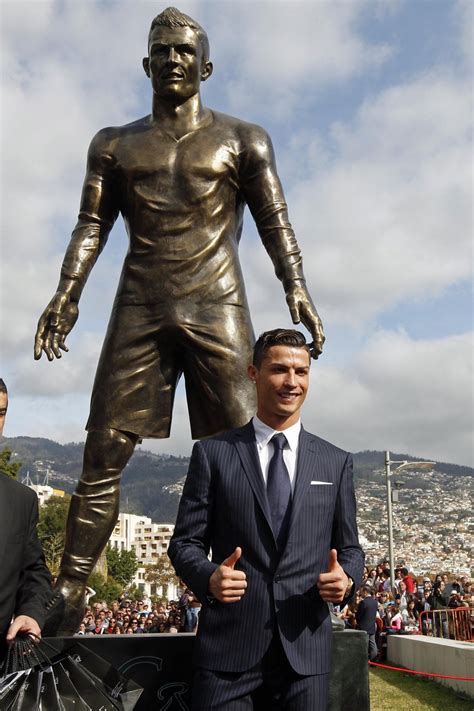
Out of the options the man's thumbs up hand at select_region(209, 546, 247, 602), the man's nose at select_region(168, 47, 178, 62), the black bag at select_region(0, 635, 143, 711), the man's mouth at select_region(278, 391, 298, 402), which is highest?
the man's nose at select_region(168, 47, 178, 62)

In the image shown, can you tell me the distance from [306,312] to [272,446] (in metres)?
1.97

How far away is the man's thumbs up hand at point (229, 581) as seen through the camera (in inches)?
109

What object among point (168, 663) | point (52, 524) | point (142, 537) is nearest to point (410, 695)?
point (168, 663)

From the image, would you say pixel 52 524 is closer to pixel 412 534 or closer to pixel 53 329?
pixel 53 329

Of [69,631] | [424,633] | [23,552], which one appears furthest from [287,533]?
[424,633]

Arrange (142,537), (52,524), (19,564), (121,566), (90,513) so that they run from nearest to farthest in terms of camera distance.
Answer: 1. (19,564)
2. (90,513)
3. (52,524)
4. (121,566)
5. (142,537)

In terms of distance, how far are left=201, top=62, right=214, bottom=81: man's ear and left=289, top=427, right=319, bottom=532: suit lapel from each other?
3.09m

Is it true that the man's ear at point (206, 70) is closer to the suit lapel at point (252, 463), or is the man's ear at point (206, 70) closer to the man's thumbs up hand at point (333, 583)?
the suit lapel at point (252, 463)

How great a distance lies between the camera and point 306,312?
508 cm

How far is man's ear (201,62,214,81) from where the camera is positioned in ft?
18.1

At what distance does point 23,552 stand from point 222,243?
2.65 m

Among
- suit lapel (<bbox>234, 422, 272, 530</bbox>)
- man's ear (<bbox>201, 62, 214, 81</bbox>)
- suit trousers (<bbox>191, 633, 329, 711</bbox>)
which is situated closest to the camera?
suit trousers (<bbox>191, 633, 329, 711</bbox>)

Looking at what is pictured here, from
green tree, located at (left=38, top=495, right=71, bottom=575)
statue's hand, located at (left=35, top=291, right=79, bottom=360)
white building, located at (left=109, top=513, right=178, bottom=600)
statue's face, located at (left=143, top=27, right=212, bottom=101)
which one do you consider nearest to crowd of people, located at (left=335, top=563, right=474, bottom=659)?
statue's hand, located at (left=35, top=291, right=79, bottom=360)

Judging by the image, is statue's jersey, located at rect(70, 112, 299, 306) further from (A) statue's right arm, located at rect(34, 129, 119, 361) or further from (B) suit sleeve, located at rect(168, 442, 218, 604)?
(B) suit sleeve, located at rect(168, 442, 218, 604)
